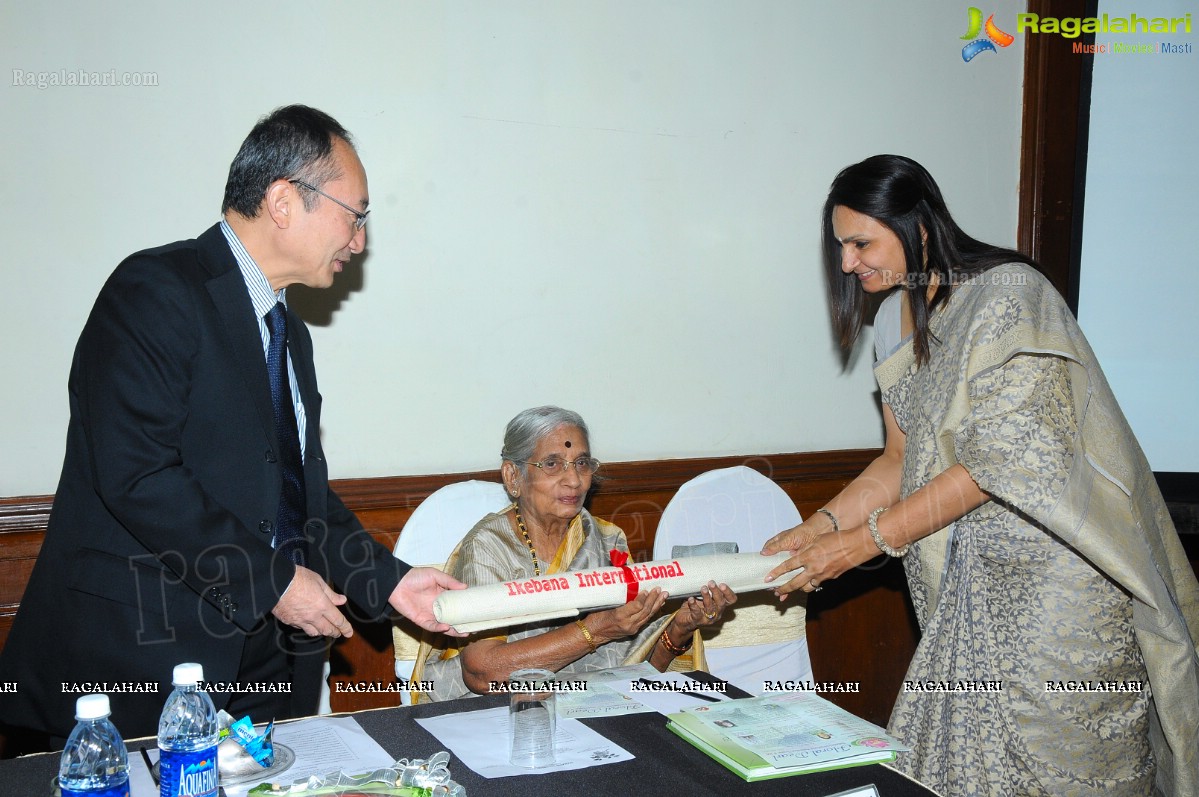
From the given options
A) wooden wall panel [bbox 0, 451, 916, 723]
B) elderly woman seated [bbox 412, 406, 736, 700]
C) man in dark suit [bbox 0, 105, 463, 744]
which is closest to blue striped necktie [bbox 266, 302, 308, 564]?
man in dark suit [bbox 0, 105, 463, 744]

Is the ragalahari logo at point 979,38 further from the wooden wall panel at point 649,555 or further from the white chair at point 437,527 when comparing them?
the white chair at point 437,527

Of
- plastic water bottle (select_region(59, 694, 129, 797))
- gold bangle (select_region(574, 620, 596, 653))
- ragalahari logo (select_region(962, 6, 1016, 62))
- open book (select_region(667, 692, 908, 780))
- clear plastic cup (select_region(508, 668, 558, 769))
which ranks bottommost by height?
gold bangle (select_region(574, 620, 596, 653))

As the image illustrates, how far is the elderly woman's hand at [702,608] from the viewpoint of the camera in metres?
2.31

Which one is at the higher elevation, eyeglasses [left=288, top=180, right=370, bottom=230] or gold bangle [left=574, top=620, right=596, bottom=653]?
eyeglasses [left=288, top=180, right=370, bottom=230]

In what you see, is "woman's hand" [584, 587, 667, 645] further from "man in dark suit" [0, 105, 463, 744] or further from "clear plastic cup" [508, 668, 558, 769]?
"clear plastic cup" [508, 668, 558, 769]

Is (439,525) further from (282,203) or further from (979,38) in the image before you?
(979,38)

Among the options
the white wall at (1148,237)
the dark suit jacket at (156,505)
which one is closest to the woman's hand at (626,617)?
the dark suit jacket at (156,505)

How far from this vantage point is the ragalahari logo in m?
3.85

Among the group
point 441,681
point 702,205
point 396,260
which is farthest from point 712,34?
point 441,681

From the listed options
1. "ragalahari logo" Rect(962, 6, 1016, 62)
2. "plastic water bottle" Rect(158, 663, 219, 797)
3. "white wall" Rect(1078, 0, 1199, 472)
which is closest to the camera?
"plastic water bottle" Rect(158, 663, 219, 797)

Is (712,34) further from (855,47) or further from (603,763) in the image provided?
(603,763)

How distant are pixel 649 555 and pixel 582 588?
1232 millimetres

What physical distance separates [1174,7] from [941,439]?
2569mm

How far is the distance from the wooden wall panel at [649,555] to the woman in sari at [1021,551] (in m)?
0.97
